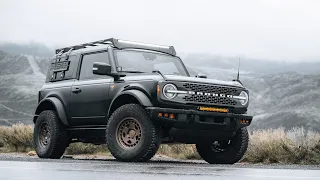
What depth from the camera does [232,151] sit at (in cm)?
1296

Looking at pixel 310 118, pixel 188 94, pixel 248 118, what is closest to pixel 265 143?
pixel 248 118

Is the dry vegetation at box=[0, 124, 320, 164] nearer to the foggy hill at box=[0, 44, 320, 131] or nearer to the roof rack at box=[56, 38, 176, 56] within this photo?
the roof rack at box=[56, 38, 176, 56]

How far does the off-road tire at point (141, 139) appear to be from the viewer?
453 inches

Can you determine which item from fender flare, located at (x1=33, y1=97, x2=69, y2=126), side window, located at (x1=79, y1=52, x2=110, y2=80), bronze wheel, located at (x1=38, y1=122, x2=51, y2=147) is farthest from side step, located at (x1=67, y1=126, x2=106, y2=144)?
side window, located at (x1=79, y1=52, x2=110, y2=80)

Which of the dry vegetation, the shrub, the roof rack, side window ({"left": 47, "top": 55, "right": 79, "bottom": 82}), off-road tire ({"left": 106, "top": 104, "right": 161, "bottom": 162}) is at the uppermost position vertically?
the roof rack

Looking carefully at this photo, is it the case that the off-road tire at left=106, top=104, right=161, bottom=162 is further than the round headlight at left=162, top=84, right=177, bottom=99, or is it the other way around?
the round headlight at left=162, top=84, right=177, bottom=99

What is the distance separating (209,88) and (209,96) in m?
0.15

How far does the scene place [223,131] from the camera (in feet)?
40.3

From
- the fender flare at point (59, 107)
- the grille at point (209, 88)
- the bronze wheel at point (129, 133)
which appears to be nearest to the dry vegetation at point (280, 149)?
the grille at point (209, 88)

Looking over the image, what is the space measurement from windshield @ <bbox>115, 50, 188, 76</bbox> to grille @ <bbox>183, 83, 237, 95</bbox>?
57.3 inches

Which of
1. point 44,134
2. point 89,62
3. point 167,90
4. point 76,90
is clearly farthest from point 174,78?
point 44,134

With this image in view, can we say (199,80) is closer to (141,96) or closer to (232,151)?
(141,96)

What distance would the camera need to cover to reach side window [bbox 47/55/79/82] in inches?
563

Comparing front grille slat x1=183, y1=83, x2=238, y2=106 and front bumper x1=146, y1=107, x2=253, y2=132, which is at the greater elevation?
front grille slat x1=183, y1=83, x2=238, y2=106
